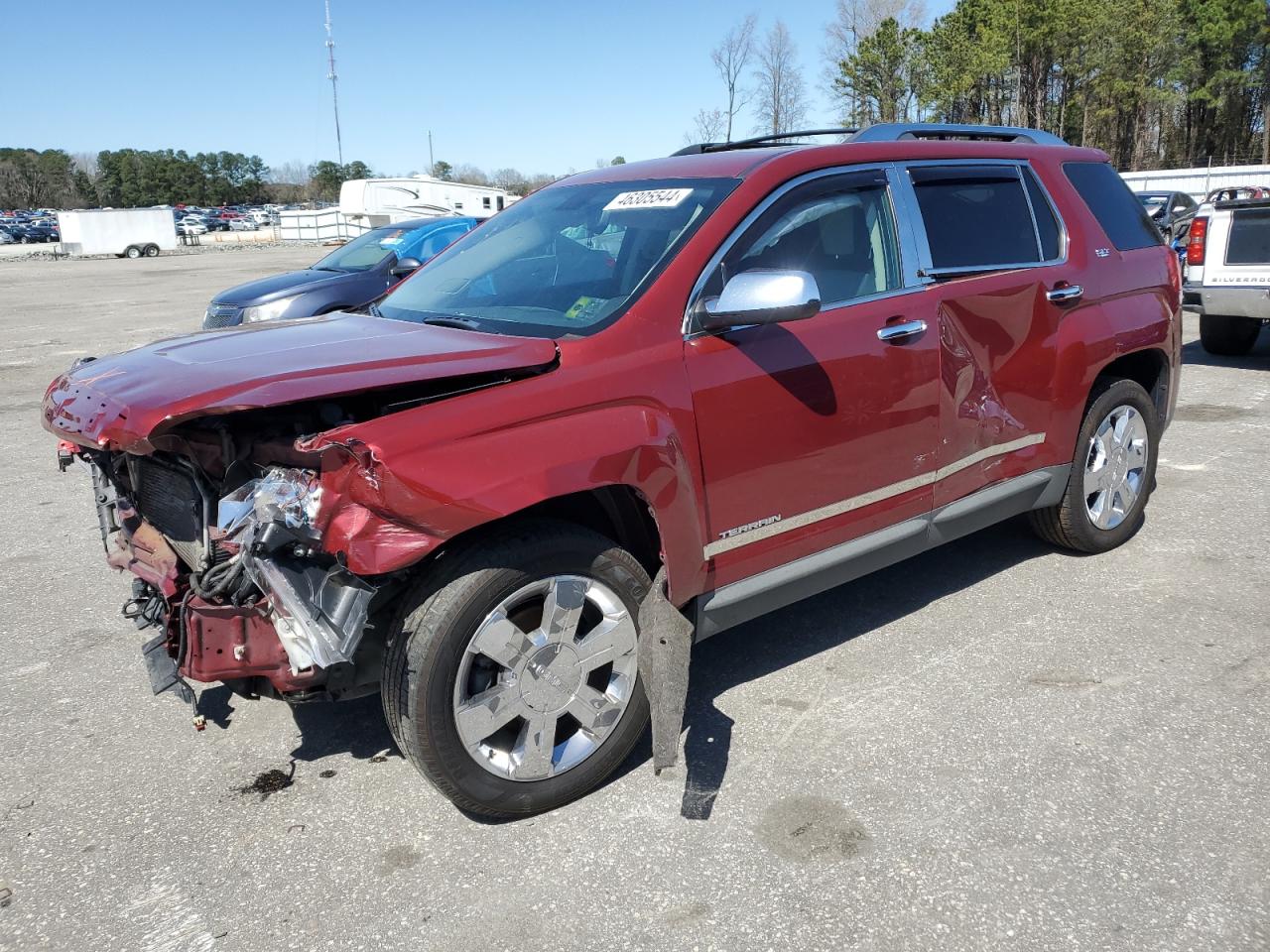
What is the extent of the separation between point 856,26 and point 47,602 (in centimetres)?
5421

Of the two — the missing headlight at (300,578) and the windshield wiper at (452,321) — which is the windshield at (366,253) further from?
the missing headlight at (300,578)

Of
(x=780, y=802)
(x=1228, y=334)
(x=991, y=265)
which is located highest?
(x=991, y=265)

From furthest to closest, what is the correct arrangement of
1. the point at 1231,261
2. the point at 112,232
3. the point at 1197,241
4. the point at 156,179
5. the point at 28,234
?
the point at 156,179, the point at 28,234, the point at 112,232, the point at 1197,241, the point at 1231,261

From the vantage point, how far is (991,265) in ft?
13.1

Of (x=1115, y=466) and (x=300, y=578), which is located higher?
(x=300, y=578)

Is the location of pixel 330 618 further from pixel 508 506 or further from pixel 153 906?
pixel 153 906

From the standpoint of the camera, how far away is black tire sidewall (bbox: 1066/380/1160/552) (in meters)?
4.51

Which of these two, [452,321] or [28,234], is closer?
[452,321]

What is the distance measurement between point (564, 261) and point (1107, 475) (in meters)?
2.87

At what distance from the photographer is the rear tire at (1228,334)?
10.3m

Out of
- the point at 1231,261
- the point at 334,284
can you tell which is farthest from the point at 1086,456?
the point at 334,284

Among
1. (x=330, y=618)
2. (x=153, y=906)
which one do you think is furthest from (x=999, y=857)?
(x=153, y=906)

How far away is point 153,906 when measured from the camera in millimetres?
2619

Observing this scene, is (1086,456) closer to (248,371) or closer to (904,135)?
(904,135)
